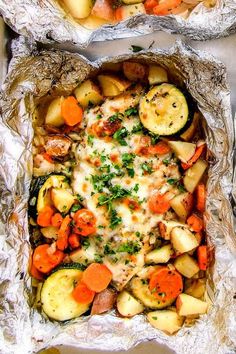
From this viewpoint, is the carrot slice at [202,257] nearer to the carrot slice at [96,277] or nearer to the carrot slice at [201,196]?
the carrot slice at [201,196]

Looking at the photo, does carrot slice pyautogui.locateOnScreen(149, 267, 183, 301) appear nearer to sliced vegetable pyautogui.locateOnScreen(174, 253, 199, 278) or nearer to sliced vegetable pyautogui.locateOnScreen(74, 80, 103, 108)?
sliced vegetable pyautogui.locateOnScreen(174, 253, 199, 278)

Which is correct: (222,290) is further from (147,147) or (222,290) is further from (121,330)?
(147,147)

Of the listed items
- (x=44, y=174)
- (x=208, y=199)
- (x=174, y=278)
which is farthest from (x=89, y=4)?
(x=174, y=278)

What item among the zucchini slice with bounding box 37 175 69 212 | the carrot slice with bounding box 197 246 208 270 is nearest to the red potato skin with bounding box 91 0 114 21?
the zucchini slice with bounding box 37 175 69 212

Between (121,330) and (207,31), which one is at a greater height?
(207,31)

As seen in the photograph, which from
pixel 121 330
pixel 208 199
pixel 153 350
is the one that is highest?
pixel 208 199
